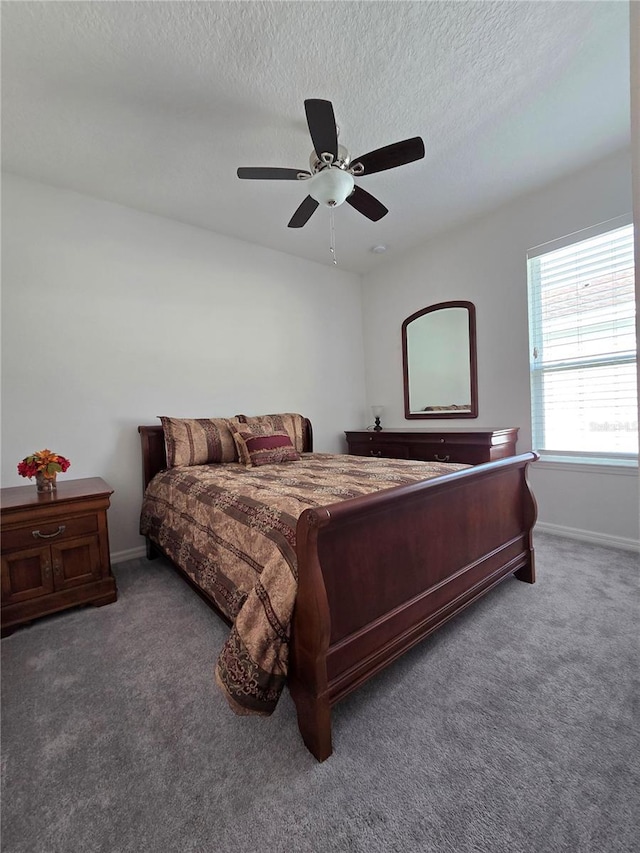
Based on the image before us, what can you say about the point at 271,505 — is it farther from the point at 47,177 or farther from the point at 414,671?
the point at 47,177

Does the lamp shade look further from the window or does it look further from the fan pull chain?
the window

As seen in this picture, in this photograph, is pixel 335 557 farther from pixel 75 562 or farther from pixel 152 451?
pixel 152 451

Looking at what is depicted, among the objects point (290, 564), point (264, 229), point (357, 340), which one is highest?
point (264, 229)

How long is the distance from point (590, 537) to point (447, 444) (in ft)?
4.17

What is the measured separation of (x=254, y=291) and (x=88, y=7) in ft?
7.20

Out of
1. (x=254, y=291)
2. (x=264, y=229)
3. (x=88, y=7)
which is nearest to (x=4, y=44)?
(x=88, y=7)

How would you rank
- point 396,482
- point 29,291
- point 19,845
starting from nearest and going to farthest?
1. point 19,845
2. point 396,482
3. point 29,291

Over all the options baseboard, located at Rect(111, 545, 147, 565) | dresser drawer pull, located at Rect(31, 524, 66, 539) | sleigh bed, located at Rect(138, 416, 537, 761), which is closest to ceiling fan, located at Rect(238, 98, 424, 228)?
sleigh bed, located at Rect(138, 416, 537, 761)

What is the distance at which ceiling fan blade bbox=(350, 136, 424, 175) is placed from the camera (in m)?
1.83

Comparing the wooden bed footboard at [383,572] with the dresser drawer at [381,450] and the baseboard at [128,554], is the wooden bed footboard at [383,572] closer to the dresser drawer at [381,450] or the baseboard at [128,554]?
the dresser drawer at [381,450]

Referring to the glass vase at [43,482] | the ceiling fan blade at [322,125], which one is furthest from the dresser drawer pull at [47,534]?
the ceiling fan blade at [322,125]

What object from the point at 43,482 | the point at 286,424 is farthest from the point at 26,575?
the point at 286,424

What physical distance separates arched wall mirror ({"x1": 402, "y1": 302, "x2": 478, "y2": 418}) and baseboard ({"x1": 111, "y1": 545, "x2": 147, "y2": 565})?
2.97 m

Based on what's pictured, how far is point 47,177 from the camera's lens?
8.45 ft
